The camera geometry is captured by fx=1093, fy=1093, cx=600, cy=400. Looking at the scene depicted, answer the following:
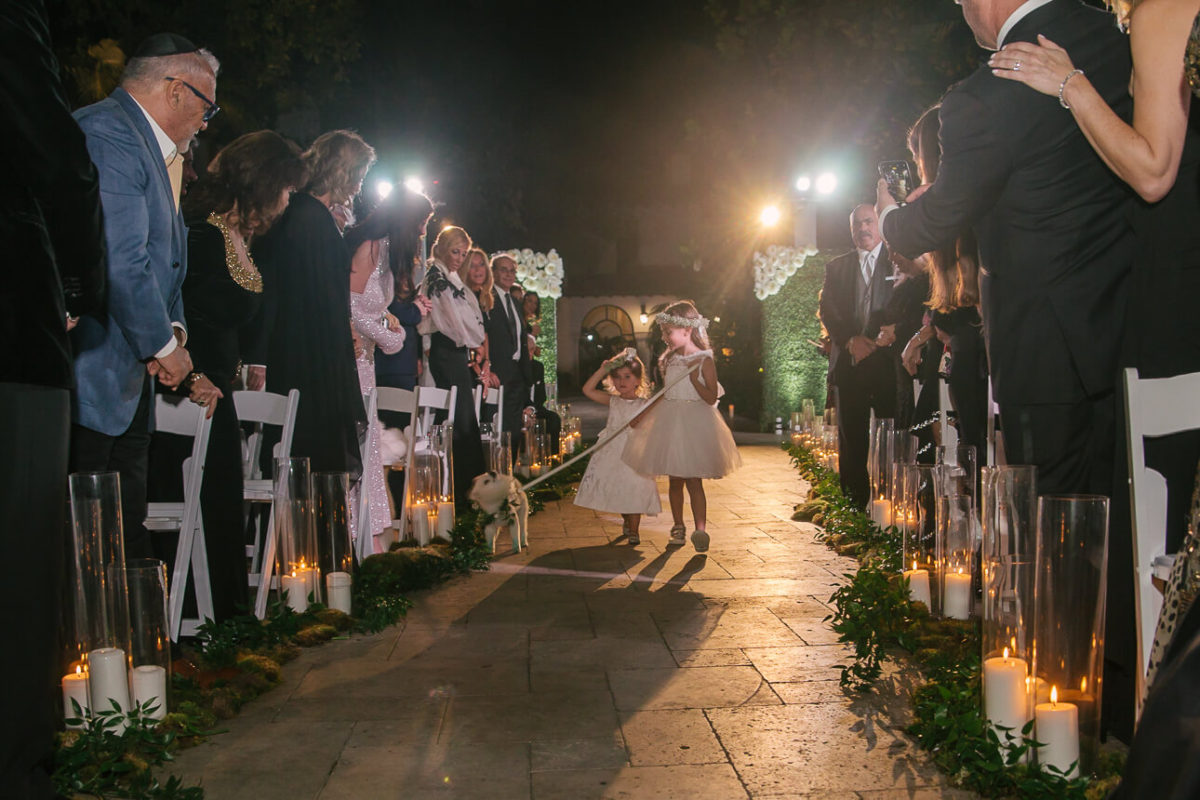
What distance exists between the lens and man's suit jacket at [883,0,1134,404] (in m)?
3.13

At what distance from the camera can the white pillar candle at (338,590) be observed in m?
4.97

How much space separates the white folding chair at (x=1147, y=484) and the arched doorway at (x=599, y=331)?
1483 inches

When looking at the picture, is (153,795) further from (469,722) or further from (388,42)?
(388,42)

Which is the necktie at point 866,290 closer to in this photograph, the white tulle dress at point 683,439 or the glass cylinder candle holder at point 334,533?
the white tulle dress at point 683,439

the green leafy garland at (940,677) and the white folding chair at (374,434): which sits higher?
the white folding chair at (374,434)

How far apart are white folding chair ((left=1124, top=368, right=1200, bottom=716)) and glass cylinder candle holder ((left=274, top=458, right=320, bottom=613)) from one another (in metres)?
3.23

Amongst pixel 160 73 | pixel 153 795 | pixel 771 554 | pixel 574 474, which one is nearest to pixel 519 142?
pixel 574 474

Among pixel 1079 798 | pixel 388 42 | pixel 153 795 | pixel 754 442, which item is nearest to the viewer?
pixel 1079 798

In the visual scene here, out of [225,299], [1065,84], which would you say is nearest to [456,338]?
[225,299]

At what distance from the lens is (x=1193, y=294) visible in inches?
118

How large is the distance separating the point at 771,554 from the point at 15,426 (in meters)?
5.32

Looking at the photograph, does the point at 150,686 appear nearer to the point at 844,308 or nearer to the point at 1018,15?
the point at 1018,15

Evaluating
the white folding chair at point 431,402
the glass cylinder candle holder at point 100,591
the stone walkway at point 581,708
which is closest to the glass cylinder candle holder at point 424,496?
the white folding chair at point 431,402

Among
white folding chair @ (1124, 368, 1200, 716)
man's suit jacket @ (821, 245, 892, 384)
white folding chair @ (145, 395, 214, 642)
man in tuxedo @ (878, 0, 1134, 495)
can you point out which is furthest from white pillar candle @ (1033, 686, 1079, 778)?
man's suit jacket @ (821, 245, 892, 384)
